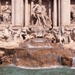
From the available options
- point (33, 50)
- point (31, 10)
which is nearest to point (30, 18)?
point (31, 10)

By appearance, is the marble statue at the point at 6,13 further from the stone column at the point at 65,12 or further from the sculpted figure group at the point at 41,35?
the stone column at the point at 65,12

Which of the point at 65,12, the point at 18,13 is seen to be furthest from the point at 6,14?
the point at 65,12

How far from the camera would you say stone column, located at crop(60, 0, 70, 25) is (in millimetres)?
21281

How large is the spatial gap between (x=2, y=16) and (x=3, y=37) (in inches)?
203

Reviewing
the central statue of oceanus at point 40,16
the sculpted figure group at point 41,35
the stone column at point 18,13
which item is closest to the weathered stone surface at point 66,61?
the sculpted figure group at point 41,35

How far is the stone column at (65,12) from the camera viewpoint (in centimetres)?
2128

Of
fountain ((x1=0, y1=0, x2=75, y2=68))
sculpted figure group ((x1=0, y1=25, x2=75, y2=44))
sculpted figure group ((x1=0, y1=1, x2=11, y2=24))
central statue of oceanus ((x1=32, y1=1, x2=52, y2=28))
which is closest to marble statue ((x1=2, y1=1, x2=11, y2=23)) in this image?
sculpted figure group ((x1=0, y1=1, x2=11, y2=24))

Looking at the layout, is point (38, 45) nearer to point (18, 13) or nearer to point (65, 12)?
point (18, 13)

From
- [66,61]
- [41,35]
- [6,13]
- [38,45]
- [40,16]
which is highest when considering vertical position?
[6,13]

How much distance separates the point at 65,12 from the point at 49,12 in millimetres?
1969

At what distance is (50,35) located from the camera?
19.2 m

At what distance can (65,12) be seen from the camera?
21344mm

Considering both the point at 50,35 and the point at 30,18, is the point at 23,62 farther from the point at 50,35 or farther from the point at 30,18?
the point at 30,18

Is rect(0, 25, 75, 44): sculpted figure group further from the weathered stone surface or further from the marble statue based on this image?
the weathered stone surface
